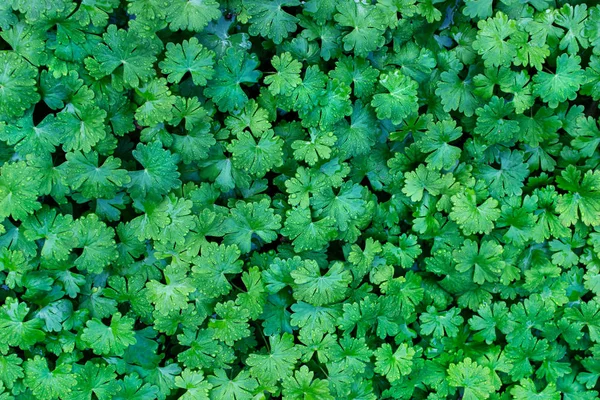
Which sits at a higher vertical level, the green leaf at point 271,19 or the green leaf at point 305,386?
the green leaf at point 271,19

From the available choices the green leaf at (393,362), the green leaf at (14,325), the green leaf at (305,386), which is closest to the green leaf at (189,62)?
the green leaf at (14,325)

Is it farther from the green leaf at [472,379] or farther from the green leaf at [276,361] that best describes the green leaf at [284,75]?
the green leaf at [472,379]

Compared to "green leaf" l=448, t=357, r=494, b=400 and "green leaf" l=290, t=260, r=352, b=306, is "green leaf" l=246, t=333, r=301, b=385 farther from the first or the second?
"green leaf" l=448, t=357, r=494, b=400

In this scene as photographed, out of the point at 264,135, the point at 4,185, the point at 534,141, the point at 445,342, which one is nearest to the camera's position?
the point at 4,185

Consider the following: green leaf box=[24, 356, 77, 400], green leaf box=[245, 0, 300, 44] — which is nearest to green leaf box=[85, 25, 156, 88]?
green leaf box=[245, 0, 300, 44]

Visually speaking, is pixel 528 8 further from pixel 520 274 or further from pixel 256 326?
pixel 256 326

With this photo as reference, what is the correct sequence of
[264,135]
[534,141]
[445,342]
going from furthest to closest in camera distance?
[445,342], [534,141], [264,135]

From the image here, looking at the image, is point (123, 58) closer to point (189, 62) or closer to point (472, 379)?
point (189, 62)

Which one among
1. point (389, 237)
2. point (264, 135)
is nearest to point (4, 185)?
point (264, 135)
